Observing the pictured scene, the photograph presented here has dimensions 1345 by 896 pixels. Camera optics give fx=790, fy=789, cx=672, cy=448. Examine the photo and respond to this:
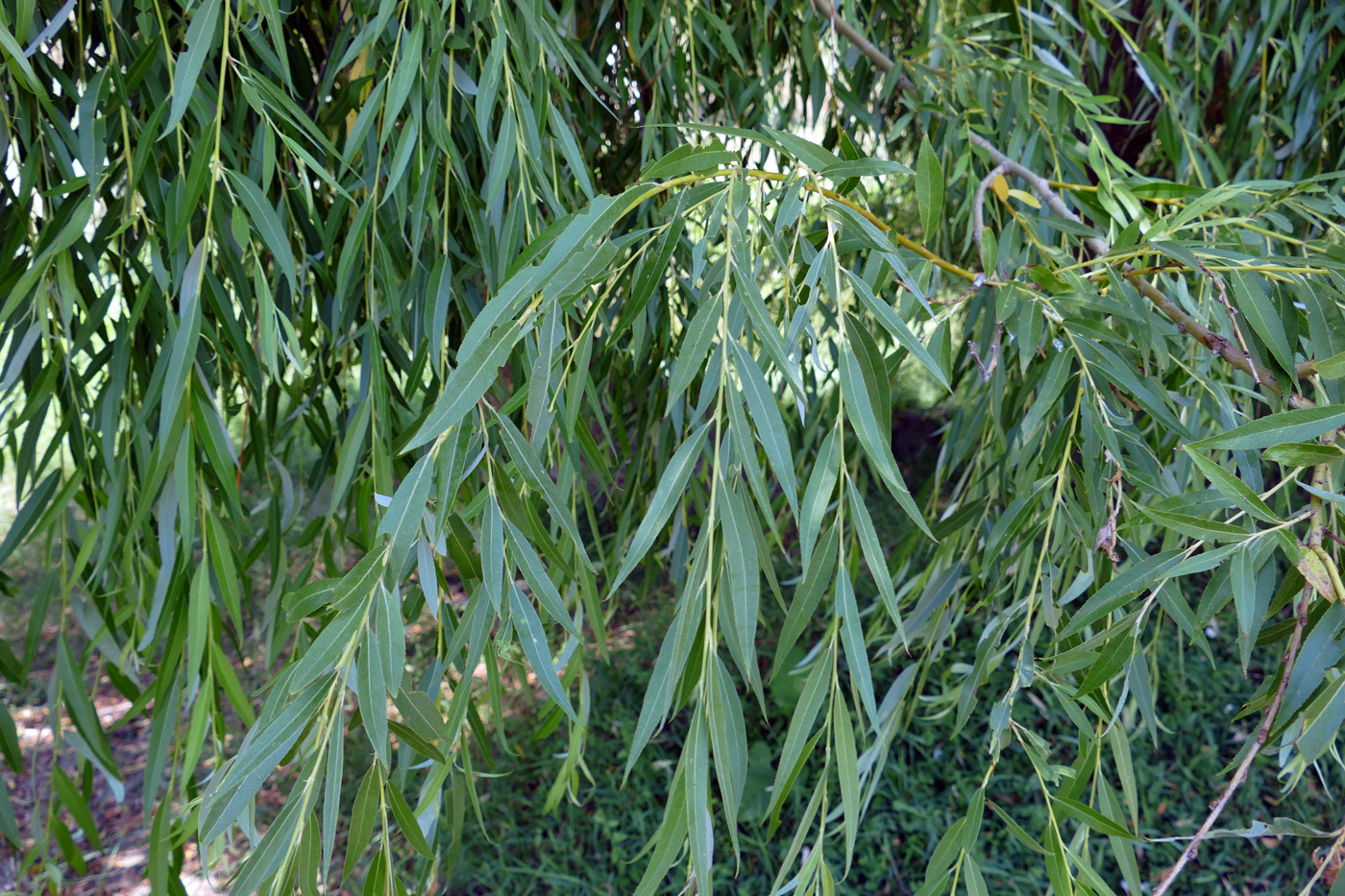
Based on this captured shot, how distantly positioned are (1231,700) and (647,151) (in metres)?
1.79

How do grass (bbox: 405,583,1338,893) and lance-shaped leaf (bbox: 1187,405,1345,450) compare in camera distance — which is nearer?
lance-shaped leaf (bbox: 1187,405,1345,450)

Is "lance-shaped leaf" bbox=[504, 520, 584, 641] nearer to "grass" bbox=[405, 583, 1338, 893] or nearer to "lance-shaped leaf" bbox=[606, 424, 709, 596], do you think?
"lance-shaped leaf" bbox=[606, 424, 709, 596]

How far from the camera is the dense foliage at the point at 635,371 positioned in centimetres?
38

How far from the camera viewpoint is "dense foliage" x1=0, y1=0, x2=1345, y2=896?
0.38 m

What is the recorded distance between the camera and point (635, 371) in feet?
2.92

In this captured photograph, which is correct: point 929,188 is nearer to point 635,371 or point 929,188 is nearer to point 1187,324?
point 1187,324

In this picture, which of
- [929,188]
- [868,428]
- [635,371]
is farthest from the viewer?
[635,371]

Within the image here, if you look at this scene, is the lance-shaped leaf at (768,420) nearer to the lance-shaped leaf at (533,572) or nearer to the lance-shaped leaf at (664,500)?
the lance-shaped leaf at (664,500)

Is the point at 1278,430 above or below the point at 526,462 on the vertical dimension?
Result: below

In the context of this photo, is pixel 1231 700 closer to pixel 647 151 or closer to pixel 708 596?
pixel 647 151

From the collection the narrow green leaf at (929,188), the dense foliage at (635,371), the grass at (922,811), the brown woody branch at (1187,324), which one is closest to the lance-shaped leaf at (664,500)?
the dense foliage at (635,371)

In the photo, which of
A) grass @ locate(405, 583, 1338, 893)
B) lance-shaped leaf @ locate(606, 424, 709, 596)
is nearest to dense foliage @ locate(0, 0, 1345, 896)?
lance-shaped leaf @ locate(606, 424, 709, 596)

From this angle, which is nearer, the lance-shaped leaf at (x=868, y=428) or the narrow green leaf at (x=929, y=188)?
the lance-shaped leaf at (x=868, y=428)

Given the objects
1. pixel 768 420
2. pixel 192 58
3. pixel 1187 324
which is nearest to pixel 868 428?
pixel 768 420
